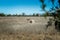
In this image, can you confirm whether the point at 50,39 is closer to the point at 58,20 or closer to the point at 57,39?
the point at 57,39

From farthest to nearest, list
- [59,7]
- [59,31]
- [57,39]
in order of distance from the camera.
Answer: [59,31] → [57,39] → [59,7]

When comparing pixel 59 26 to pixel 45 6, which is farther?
pixel 59 26

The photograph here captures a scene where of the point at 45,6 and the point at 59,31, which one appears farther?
the point at 59,31

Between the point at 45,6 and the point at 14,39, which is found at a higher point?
the point at 45,6

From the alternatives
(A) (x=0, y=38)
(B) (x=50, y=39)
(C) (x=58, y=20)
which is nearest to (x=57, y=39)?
(B) (x=50, y=39)

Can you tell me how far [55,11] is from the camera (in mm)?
15297

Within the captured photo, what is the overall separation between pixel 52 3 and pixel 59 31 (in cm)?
467

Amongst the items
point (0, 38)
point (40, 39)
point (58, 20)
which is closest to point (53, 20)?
point (58, 20)

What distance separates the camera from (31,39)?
16.8m

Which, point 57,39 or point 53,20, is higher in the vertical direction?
point 53,20

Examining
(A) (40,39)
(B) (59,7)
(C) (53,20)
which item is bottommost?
(A) (40,39)

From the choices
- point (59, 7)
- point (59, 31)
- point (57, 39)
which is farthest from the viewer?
point (59, 31)

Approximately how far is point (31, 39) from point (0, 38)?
2.56 meters

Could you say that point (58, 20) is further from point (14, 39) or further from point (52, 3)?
point (14, 39)
